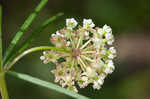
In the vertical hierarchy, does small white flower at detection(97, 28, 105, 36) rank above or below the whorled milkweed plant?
above

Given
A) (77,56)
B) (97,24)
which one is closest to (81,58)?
(77,56)

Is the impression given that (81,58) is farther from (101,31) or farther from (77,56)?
(101,31)

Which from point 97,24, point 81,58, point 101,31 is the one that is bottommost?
point 81,58

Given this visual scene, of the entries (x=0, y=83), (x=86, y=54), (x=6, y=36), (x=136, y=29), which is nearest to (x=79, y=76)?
(x=86, y=54)

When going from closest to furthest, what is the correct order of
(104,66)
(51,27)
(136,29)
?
(104,66) → (51,27) → (136,29)

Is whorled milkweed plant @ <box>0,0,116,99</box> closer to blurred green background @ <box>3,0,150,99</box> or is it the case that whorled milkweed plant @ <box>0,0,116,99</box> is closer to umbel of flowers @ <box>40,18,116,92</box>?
umbel of flowers @ <box>40,18,116,92</box>

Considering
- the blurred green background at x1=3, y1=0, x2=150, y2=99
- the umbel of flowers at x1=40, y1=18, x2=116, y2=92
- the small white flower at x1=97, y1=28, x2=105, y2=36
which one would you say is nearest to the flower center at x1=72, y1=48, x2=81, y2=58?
the umbel of flowers at x1=40, y1=18, x2=116, y2=92

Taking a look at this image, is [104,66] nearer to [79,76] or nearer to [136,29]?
[79,76]
